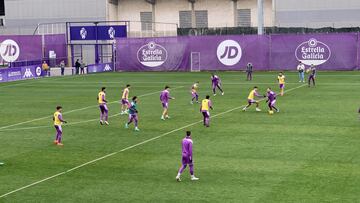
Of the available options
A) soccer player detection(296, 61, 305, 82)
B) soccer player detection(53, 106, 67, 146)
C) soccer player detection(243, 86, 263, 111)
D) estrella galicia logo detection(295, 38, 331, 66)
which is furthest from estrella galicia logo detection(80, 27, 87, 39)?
soccer player detection(53, 106, 67, 146)

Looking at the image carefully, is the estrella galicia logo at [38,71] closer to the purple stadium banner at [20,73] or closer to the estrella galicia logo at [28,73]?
the purple stadium banner at [20,73]

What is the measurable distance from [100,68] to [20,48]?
973 centimetres

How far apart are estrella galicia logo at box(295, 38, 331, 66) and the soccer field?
1897 centimetres

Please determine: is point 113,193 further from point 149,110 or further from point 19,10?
point 19,10

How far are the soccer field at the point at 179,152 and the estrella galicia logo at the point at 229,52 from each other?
919 inches

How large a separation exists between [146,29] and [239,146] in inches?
2830

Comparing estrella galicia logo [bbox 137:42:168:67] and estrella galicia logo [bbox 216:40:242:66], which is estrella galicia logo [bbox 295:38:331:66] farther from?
estrella galicia logo [bbox 137:42:168:67]

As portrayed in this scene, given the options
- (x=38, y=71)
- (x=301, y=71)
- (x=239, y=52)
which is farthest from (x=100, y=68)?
(x=301, y=71)

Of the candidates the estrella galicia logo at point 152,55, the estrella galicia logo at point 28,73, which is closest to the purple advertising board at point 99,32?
the estrella galicia logo at point 152,55

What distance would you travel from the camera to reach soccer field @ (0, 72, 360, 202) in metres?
21.7

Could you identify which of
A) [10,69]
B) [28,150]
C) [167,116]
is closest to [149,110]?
[167,116]

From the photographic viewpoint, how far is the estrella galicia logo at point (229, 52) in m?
73.3

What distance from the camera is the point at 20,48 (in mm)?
78500

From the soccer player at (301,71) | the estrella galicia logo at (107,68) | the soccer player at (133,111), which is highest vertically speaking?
the estrella galicia logo at (107,68)
